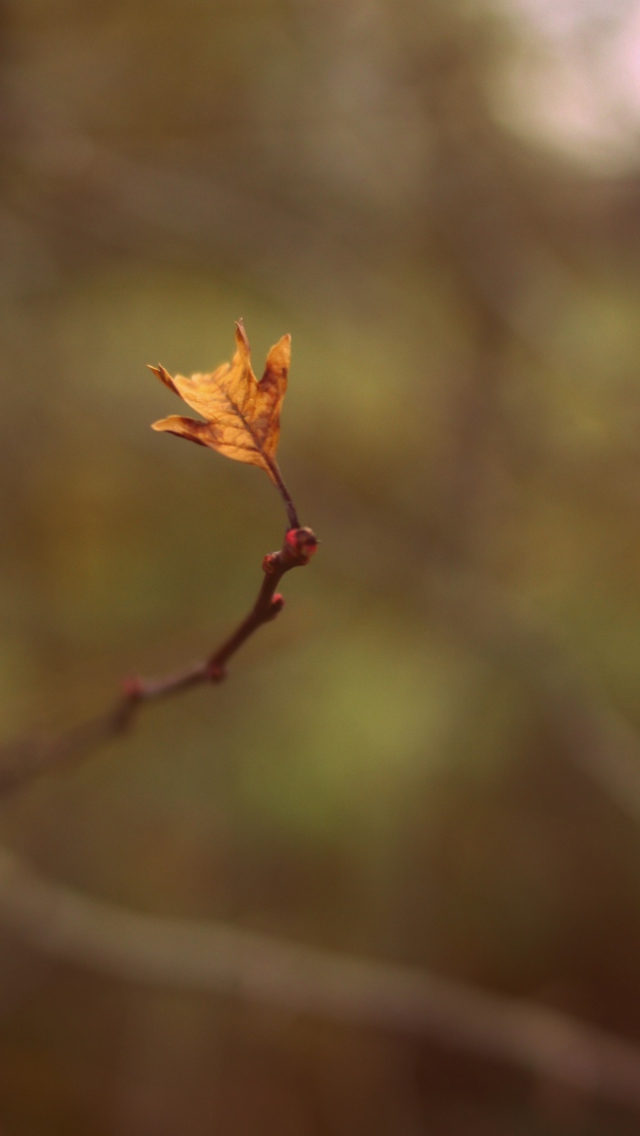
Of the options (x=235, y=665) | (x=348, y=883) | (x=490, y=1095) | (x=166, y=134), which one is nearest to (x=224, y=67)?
(x=166, y=134)

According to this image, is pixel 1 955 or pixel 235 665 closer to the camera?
pixel 235 665

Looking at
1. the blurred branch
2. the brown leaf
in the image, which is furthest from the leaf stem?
the blurred branch

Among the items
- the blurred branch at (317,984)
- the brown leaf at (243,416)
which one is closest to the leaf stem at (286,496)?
the brown leaf at (243,416)

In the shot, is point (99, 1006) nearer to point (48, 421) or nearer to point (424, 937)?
point (424, 937)

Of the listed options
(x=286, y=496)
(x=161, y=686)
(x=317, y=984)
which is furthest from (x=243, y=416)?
(x=317, y=984)

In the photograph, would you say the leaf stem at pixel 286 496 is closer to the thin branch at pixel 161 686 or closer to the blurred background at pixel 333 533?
the thin branch at pixel 161 686
